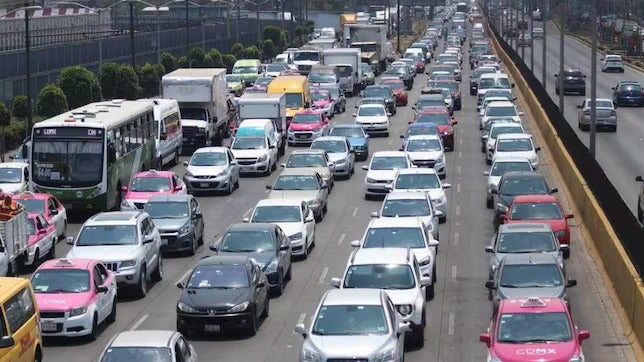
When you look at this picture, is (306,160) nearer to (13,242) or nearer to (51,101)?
(13,242)

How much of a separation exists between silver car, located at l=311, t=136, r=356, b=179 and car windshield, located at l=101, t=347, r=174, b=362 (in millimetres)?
30103

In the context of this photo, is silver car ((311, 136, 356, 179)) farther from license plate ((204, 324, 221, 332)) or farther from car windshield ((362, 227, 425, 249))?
license plate ((204, 324, 221, 332))

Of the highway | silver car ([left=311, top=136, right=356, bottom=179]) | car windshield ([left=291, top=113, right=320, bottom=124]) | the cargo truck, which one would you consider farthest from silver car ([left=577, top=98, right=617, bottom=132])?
Answer: the cargo truck

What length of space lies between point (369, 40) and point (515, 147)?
199ft

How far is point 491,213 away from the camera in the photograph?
42875mm

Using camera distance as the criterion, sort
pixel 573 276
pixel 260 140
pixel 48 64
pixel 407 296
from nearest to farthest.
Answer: pixel 407 296 < pixel 573 276 < pixel 260 140 < pixel 48 64

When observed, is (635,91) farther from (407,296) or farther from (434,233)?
(407,296)

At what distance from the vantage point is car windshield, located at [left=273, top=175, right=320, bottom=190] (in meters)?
41.3

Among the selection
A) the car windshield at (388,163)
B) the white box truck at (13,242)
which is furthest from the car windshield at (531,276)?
the car windshield at (388,163)

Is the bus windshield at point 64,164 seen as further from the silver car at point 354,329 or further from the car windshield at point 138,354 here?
the car windshield at point 138,354

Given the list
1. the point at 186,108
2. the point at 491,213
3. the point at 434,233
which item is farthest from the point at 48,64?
the point at 434,233

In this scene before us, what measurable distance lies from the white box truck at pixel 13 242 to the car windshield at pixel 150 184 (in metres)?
7.41

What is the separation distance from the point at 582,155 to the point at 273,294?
14757 mm

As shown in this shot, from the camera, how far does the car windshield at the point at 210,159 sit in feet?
154
